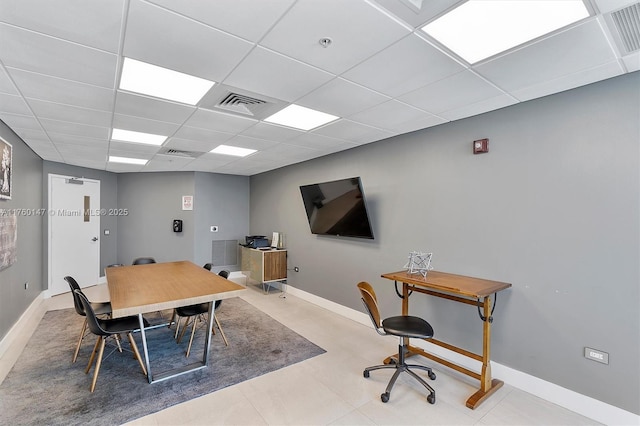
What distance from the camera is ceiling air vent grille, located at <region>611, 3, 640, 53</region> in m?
1.55

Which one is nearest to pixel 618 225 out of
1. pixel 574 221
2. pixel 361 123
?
pixel 574 221

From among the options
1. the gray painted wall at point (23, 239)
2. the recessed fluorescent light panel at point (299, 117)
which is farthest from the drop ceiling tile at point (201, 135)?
the gray painted wall at point (23, 239)

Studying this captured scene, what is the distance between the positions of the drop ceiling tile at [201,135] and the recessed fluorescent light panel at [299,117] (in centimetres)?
85

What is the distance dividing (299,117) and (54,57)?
195 cm

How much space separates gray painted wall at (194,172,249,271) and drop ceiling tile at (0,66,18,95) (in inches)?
165

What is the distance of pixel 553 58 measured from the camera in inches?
77.6

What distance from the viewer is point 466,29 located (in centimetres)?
169

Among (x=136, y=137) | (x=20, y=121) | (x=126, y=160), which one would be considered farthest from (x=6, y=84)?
(x=126, y=160)

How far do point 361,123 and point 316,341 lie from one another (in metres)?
2.67

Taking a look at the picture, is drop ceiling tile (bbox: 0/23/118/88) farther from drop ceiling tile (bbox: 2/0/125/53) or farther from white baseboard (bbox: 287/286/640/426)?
white baseboard (bbox: 287/286/640/426)

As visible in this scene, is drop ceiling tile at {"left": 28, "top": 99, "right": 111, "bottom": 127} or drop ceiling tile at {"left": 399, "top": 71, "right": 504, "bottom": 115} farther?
drop ceiling tile at {"left": 28, "top": 99, "right": 111, "bottom": 127}

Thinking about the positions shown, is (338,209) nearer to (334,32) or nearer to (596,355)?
(334,32)

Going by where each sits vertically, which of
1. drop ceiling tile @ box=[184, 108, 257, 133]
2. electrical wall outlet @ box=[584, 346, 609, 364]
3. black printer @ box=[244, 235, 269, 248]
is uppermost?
drop ceiling tile @ box=[184, 108, 257, 133]

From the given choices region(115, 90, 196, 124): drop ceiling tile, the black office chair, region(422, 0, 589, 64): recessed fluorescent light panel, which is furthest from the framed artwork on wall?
region(422, 0, 589, 64): recessed fluorescent light panel
